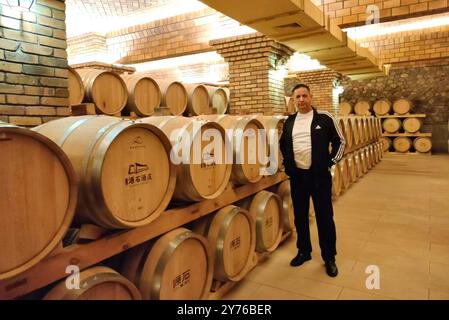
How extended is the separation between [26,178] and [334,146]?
2581mm

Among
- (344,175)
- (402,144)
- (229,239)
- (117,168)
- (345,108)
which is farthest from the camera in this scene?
(345,108)

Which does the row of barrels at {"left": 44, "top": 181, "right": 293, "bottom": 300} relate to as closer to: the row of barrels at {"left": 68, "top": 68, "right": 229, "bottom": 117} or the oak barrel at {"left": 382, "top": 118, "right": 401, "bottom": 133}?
the row of barrels at {"left": 68, "top": 68, "right": 229, "bottom": 117}

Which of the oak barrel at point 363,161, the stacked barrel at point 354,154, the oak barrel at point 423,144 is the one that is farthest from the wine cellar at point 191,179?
the oak barrel at point 423,144

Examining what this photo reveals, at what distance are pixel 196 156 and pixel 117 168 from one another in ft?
2.32

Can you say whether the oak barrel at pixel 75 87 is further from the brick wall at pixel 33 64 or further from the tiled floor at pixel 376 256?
the tiled floor at pixel 376 256

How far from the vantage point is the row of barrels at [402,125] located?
41.5ft

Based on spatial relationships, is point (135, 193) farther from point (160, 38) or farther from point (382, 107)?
point (382, 107)

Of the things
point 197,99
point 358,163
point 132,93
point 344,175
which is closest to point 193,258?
point 132,93

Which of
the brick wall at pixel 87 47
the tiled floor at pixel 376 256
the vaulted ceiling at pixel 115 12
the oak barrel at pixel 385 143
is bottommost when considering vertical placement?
the tiled floor at pixel 376 256

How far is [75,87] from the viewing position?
3.80m

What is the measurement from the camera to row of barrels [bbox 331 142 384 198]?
5.65 m

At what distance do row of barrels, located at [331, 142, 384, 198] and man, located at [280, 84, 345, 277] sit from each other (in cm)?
236

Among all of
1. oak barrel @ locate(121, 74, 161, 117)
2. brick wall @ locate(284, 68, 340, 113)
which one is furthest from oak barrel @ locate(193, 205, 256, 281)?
brick wall @ locate(284, 68, 340, 113)

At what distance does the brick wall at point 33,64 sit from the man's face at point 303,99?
2372 millimetres
